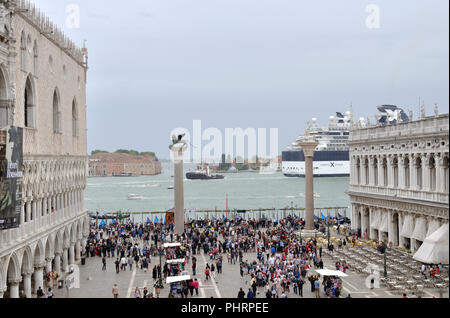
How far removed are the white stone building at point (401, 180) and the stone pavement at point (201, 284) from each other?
5.37 m

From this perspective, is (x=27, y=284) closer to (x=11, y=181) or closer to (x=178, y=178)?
(x=11, y=181)

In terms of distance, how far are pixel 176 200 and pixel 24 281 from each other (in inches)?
618

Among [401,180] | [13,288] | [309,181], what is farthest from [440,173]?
[13,288]

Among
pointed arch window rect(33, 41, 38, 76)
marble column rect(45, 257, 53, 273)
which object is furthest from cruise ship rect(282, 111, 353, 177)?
pointed arch window rect(33, 41, 38, 76)

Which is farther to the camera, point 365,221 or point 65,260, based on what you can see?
point 365,221

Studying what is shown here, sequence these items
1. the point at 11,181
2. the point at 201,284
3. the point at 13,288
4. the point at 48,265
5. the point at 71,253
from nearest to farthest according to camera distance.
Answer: the point at 11,181 → the point at 13,288 → the point at 201,284 → the point at 48,265 → the point at 71,253

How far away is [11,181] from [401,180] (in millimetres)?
24112

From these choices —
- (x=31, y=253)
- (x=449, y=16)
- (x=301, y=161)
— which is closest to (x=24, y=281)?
(x=31, y=253)

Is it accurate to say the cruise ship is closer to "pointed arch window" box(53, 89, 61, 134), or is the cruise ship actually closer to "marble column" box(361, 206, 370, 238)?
"marble column" box(361, 206, 370, 238)

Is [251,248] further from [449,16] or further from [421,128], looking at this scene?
[449,16]

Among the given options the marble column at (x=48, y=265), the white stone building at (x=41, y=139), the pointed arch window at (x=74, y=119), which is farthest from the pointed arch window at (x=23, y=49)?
the pointed arch window at (x=74, y=119)

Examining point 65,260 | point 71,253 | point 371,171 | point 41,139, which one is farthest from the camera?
point 371,171

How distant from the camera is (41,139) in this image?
26359mm

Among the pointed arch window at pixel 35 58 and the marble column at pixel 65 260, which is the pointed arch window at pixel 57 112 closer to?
the pointed arch window at pixel 35 58
